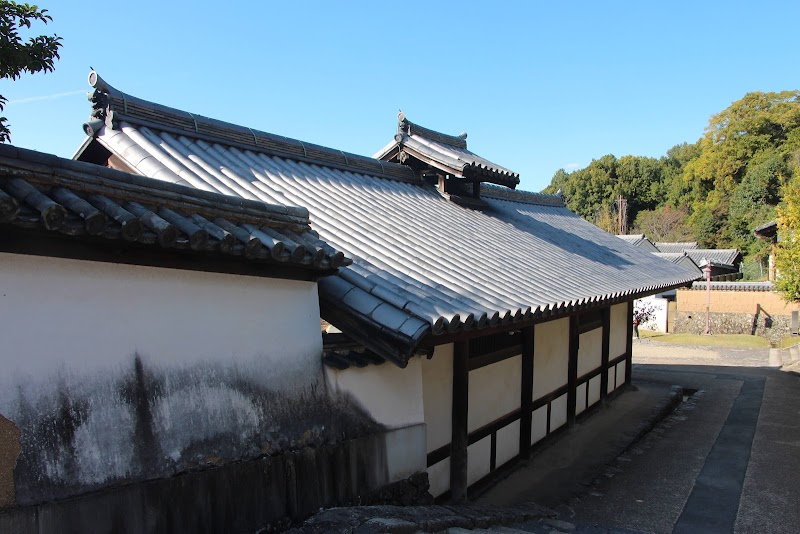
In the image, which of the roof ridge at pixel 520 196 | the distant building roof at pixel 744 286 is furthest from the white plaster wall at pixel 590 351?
the distant building roof at pixel 744 286

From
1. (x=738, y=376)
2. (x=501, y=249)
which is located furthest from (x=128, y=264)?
(x=738, y=376)

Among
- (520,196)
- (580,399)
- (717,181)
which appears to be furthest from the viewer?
(717,181)

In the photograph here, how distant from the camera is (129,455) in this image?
331 centimetres

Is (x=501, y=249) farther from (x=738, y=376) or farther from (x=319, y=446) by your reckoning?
(x=738, y=376)

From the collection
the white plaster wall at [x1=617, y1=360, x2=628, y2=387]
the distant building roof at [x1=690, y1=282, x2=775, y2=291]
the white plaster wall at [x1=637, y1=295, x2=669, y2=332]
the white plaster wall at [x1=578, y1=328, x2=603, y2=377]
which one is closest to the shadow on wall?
the white plaster wall at [x1=578, y1=328, x2=603, y2=377]

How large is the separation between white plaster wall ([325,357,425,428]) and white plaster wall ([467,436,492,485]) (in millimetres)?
2657

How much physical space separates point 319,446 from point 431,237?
170 inches

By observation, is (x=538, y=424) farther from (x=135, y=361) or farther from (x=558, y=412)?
(x=135, y=361)

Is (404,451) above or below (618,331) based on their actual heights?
above

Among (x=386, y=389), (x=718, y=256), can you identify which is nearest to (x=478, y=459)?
(x=386, y=389)

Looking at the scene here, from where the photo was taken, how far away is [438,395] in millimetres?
6867

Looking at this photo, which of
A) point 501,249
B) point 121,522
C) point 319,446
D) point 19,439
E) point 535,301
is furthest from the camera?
point 501,249

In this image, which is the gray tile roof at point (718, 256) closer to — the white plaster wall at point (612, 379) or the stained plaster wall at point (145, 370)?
the white plaster wall at point (612, 379)

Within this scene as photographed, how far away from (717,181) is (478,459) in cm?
5424
